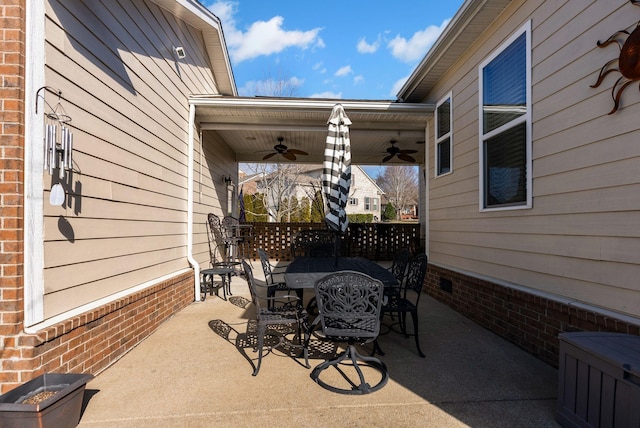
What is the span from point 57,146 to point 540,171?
12.9ft

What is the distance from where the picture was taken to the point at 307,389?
256cm

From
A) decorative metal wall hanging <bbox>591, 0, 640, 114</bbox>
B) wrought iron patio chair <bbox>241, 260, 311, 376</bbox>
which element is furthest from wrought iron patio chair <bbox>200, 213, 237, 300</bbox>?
decorative metal wall hanging <bbox>591, 0, 640, 114</bbox>

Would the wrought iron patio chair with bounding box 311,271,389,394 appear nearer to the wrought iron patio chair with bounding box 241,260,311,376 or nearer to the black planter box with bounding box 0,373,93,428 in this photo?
the wrought iron patio chair with bounding box 241,260,311,376

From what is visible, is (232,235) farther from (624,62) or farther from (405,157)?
(624,62)

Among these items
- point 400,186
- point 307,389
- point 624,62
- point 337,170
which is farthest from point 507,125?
point 400,186

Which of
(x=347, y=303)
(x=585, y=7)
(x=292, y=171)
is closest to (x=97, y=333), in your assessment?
(x=347, y=303)

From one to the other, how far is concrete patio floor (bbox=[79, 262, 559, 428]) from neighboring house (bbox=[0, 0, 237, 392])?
45 centimetres

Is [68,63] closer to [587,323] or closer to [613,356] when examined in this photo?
[613,356]

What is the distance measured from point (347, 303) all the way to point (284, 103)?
3.80m

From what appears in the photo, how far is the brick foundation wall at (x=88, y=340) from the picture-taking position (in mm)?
2143

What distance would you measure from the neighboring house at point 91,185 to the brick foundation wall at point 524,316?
3769 millimetres

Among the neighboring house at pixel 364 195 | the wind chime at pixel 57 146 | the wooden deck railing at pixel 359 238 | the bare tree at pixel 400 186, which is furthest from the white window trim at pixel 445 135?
the bare tree at pixel 400 186

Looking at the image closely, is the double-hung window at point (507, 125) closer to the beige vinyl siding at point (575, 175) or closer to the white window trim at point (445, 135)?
the beige vinyl siding at point (575, 175)

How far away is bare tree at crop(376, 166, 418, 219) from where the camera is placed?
3150 cm
